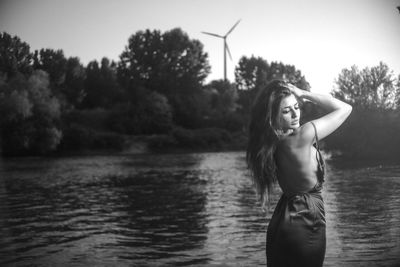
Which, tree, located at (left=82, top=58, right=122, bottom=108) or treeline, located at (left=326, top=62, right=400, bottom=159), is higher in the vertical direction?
tree, located at (left=82, top=58, right=122, bottom=108)

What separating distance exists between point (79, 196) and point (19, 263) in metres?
11.3

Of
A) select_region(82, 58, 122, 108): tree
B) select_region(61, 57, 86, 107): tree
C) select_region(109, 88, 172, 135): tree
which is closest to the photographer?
select_region(61, 57, 86, 107): tree

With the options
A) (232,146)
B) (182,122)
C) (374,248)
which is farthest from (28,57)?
(374,248)

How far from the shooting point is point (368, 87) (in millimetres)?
34469

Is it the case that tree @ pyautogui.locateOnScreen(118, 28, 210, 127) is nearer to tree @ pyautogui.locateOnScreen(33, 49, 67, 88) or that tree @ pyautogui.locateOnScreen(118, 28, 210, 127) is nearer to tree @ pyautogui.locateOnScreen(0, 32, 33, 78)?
tree @ pyautogui.locateOnScreen(33, 49, 67, 88)

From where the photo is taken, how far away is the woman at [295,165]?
113 inches

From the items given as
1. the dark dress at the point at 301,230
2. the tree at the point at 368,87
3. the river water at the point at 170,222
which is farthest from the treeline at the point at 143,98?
the dark dress at the point at 301,230

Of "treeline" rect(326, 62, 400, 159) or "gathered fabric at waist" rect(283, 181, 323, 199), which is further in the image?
"treeline" rect(326, 62, 400, 159)

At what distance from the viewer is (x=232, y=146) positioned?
183 feet

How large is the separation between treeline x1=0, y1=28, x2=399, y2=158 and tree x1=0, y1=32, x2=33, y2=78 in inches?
3.5

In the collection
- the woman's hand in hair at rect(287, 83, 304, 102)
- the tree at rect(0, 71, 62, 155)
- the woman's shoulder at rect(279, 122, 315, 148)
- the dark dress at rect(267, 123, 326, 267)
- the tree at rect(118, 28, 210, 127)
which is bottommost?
the dark dress at rect(267, 123, 326, 267)

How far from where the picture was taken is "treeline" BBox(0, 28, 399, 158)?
121ft

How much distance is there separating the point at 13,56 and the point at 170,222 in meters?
31.7

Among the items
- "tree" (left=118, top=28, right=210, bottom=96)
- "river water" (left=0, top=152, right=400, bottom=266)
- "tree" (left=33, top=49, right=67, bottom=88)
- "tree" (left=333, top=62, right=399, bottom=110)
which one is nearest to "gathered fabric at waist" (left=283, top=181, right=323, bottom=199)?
"river water" (left=0, top=152, right=400, bottom=266)
